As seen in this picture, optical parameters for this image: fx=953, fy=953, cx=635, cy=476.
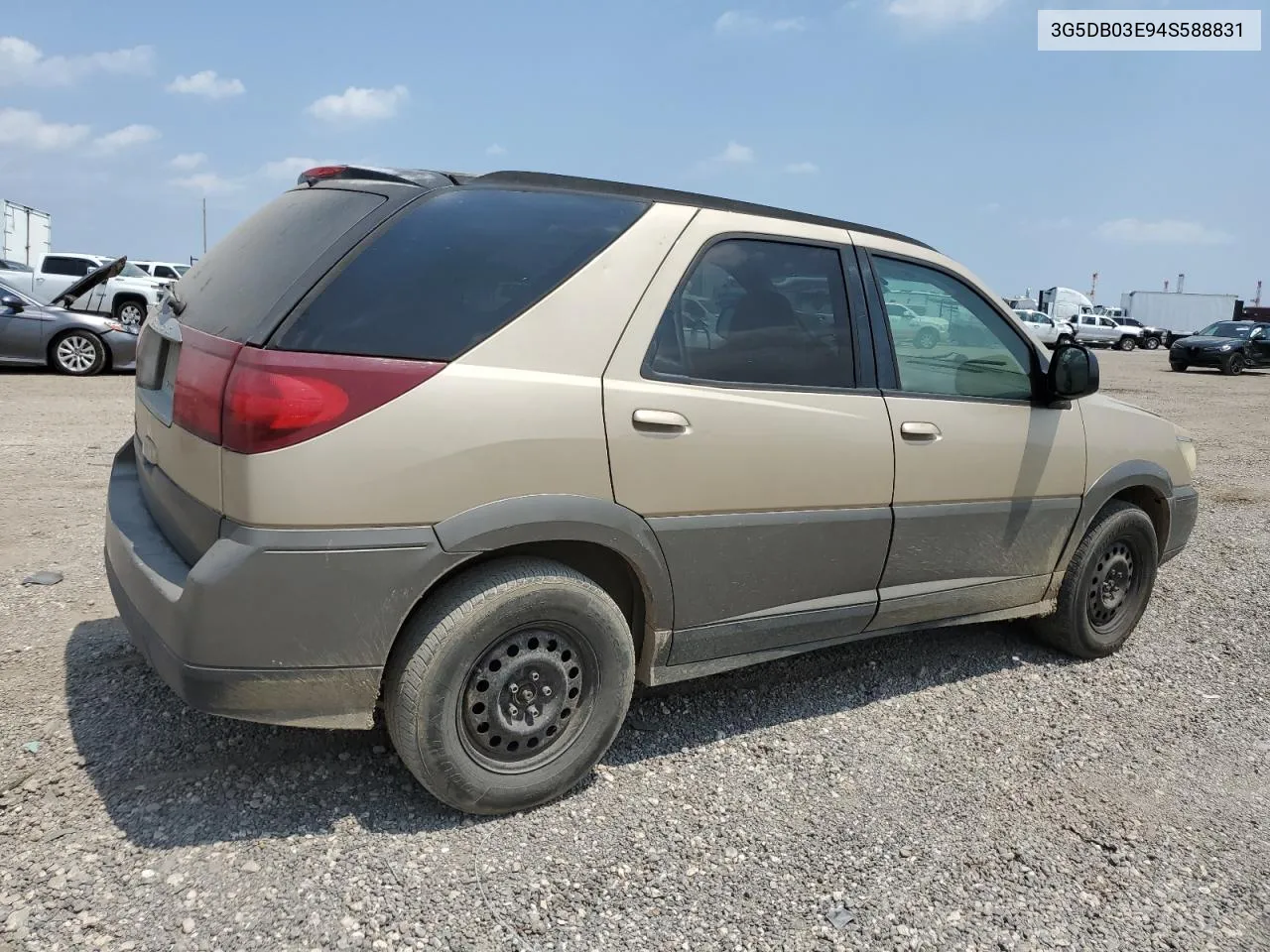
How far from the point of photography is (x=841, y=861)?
2711mm

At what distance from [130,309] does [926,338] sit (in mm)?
19163

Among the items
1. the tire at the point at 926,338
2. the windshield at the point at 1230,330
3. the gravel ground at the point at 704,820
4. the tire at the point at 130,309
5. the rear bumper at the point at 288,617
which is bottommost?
the gravel ground at the point at 704,820

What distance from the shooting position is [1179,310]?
55250 mm

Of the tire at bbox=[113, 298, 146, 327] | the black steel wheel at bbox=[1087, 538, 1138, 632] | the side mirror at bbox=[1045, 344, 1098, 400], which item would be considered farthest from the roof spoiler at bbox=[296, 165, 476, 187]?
the tire at bbox=[113, 298, 146, 327]

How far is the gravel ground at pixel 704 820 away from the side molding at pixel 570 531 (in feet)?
2.32

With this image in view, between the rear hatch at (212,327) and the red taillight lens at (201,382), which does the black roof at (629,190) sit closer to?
the rear hatch at (212,327)

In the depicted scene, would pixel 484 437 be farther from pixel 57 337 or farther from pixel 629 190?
pixel 57 337

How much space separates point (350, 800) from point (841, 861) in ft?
→ 4.72

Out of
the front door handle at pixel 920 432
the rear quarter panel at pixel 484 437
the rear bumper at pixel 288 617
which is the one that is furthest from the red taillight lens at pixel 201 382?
the front door handle at pixel 920 432

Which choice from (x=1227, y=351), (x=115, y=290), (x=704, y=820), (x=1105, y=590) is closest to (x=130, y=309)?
(x=115, y=290)

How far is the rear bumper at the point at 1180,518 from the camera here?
4559mm

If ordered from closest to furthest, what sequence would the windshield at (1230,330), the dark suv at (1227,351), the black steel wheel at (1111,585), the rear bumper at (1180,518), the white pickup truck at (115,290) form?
the black steel wheel at (1111,585) → the rear bumper at (1180,518) → the white pickup truck at (115,290) → the dark suv at (1227,351) → the windshield at (1230,330)

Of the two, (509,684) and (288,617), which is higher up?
(288,617)

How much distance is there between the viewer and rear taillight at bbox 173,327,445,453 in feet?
7.60
